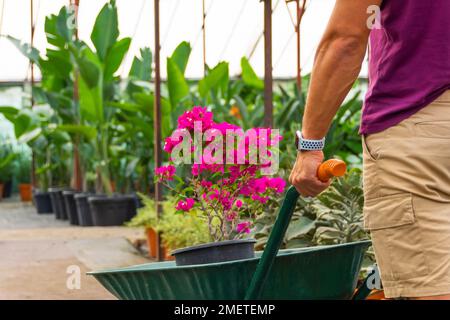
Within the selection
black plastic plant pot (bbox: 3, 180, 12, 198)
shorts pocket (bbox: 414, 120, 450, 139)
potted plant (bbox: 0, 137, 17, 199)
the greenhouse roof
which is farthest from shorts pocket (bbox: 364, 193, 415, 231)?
black plastic plant pot (bbox: 3, 180, 12, 198)

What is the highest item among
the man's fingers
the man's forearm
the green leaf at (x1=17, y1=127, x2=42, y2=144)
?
the man's forearm

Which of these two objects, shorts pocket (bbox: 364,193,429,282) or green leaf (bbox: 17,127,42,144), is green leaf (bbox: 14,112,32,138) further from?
shorts pocket (bbox: 364,193,429,282)

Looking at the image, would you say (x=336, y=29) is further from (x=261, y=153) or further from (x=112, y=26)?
(x=112, y=26)

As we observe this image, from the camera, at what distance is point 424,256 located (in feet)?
4.67

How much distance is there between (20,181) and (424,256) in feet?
45.6

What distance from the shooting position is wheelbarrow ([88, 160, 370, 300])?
Result: 1834mm

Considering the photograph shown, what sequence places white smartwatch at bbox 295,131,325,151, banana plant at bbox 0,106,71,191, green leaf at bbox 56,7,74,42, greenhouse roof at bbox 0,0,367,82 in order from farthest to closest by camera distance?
greenhouse roof at bbox 0,0,367,82 < banana plant at bbox 0,106,71,191 < green leaf at bbox 56,7,74,42 < white smartwatch at bbox 295,131,325,151

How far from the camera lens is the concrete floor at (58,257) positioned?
180 inches

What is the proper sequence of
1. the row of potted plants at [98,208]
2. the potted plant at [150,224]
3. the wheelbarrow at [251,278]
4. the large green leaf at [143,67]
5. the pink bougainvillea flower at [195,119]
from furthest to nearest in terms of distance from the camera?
the large green leaf at [143,67], the row of potted plants at [98,208], the potted plant at [150,224], the pink bougainvillea flower at [195,119], the wheelbarrow at [251,278]

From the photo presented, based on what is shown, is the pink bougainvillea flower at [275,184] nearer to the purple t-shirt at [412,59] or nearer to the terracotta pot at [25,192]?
the purple t-shirt at [412,59]

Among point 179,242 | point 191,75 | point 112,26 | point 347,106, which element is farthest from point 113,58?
point 191,75

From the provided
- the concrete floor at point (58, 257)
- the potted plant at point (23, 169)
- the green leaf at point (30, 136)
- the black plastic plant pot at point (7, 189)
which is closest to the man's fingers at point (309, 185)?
the concrete floor at point (58, 257)

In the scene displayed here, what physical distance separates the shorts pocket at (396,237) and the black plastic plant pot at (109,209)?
7082 mm

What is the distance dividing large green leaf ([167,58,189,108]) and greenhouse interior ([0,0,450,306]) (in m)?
A: 0.02
